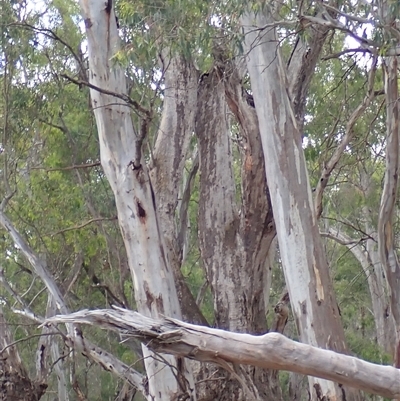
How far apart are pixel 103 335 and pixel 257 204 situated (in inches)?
242

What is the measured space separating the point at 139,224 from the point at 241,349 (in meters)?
2.93

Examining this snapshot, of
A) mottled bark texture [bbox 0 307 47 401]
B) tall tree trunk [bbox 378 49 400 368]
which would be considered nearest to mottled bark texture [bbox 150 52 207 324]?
tall tree trunk [bbox 378 49 400 368]

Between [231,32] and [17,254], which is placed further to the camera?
[17,254]

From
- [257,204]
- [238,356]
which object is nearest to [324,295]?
[257,204]

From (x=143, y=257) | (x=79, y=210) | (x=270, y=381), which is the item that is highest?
(x=79, y=210)

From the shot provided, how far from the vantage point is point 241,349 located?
2932 millimetres

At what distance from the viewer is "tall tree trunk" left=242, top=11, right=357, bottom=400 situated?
5.84 m

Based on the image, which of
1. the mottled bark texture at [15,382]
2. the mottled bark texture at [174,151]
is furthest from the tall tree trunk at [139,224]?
the mottled bark texture at [15,382]

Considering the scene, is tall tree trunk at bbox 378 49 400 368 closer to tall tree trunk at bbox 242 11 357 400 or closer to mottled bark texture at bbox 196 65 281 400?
tall tree trunk at bbox 242 11 357 400

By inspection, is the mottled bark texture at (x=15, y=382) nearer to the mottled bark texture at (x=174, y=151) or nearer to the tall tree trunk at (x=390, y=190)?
the mottled bark texture at (x=174, y=151)

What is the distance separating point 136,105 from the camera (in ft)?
16.6

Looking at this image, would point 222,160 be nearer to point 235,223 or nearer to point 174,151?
point 174,151

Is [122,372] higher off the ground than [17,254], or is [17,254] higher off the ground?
[17,254]

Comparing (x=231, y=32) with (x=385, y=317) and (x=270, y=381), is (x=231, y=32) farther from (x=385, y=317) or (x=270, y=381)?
(x=385, y=317)
